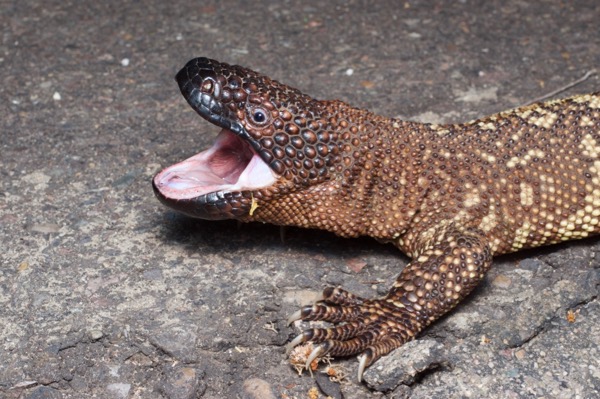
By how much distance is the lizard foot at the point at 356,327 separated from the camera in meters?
3.77

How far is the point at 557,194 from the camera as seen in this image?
435cm

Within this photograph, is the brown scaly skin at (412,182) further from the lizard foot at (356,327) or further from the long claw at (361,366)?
the long claw at (361,366)

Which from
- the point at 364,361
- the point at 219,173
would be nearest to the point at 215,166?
the point at 219,173

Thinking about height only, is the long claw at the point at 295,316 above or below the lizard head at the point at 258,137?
below

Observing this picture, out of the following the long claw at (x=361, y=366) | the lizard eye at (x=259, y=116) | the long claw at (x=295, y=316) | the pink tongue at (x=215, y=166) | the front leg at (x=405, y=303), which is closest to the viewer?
the long claw at (x=361, y=366)

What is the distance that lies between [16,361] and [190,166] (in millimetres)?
1188

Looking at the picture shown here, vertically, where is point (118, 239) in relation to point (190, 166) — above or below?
below

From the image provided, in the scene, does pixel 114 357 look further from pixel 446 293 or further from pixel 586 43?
pixel 586 43

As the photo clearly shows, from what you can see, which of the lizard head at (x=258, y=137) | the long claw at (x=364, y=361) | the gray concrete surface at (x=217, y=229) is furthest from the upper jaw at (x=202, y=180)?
the long claw at (x=364, y=361)

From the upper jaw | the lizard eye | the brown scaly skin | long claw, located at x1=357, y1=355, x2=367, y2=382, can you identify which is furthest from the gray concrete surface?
the lizard eye

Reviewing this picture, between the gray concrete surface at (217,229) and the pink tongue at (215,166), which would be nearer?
the gray concrete surface at (217,229)

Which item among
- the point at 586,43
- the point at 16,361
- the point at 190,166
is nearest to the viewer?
the point at 16,361

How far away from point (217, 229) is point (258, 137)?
68 centimetres

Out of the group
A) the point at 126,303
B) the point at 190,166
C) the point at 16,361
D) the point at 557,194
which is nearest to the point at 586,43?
the point at 557,194
